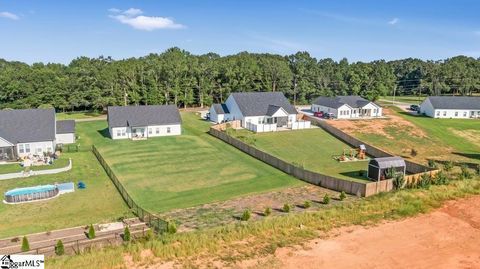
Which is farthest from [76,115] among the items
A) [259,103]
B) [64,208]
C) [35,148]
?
[64,208]

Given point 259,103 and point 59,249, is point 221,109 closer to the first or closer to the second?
point 259,103

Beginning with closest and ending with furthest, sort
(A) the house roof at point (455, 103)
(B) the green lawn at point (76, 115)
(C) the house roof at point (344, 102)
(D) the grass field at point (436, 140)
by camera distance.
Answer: (D) the grass field at point (436, 140) → (C) the house roof at point (344, 102) → (B) the green lawn at point (76, 115) → (A) the house roof at point (455, 103)

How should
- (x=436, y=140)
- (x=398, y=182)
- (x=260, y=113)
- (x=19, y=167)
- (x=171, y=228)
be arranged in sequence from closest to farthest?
(x=171, y=228)
(x=398, y=182)
(x=19, y=167)
(x=436, y=140)
(x=260, y=113)

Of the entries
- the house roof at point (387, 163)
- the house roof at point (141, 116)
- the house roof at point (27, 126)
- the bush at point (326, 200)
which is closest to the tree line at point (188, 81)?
the house roof at point (141, 116)

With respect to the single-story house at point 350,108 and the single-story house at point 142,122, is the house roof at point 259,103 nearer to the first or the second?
the single-story house at point 350,108

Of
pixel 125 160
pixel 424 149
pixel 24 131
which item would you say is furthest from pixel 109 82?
pixel 424 149

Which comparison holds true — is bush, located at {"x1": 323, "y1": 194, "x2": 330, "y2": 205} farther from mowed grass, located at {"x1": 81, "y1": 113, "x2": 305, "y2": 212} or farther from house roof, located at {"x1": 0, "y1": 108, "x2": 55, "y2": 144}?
house roof, located at {"x1": 0, "y1": 108, "x2": 55, "y2": 144}

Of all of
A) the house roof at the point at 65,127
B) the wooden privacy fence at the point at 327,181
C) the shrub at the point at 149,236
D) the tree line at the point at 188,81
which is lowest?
the shrub at the point at 149,236
